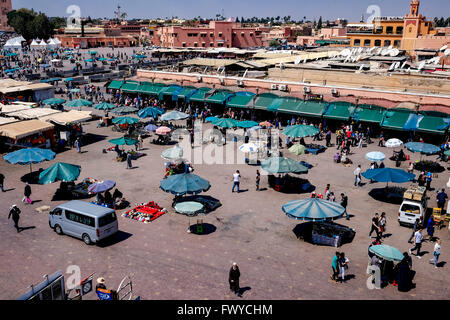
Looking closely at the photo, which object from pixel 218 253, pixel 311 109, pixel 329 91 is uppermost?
pixel 329 91

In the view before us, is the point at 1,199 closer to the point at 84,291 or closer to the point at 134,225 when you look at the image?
the point at 134,225

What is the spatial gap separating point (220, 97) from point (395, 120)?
54.3 ft

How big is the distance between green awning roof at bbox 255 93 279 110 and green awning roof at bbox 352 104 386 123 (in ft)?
25.7

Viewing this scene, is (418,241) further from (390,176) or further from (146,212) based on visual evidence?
→ (146,212)

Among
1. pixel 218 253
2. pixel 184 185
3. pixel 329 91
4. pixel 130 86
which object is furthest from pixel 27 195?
pixel 130 86

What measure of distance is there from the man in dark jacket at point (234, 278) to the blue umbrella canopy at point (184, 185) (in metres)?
6.00

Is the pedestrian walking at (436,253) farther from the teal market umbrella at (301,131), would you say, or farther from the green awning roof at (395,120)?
the green awning roof at (395,120)

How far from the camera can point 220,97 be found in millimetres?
37375

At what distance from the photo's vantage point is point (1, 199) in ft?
64.3

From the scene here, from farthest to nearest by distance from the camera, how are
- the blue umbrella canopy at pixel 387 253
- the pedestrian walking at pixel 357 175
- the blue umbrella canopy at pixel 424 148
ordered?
the blue umbrella canopy at pixel 424 148, the pedestrian walking at pixel 357 175, the blue umbrella canopy at pixel 387 253

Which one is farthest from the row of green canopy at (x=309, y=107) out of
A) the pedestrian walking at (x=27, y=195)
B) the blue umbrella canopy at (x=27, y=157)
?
the pedestrian walking at (x=27, y=195)

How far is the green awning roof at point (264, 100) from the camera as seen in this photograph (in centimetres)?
3500

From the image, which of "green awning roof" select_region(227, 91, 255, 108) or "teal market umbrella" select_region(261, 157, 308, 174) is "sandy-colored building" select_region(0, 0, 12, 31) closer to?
"green awning roof" select_region(227, 91, 255, 108)

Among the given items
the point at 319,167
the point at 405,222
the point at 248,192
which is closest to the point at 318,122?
the point at 319,167
